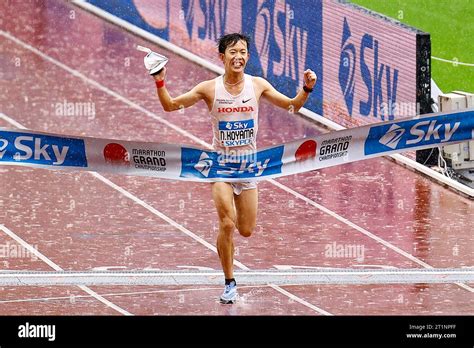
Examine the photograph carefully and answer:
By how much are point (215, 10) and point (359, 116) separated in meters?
3.82

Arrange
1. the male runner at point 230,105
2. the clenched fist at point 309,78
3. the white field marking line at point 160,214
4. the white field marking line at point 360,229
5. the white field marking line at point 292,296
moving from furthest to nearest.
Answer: the white field marking line at point 160,214, the white field marking line at point 360,229, the white field marking line at point 292,296, the male runner at point 230,105, the clenched fist at point 309,78

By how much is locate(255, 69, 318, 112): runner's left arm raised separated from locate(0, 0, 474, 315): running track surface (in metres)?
1.73

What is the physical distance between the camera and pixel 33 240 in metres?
17.4

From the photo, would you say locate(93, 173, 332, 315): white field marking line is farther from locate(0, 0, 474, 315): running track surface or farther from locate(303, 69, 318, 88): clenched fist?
locate(303, 69, 318, 88): clenched fist

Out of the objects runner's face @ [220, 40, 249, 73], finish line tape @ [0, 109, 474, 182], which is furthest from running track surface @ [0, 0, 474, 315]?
runner's face @ [220, 40, 249, 73]

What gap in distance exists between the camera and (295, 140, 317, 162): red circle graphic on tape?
47.4 feet

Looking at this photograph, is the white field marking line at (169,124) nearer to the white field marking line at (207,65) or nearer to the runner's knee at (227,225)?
the white field marking line at (207,65)

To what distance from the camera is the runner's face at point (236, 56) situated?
13.6 metres

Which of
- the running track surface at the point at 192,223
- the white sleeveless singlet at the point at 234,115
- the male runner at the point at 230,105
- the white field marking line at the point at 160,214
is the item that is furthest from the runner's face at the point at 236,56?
the white field marking line at the point at 160,214

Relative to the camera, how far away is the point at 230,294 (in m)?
14.4

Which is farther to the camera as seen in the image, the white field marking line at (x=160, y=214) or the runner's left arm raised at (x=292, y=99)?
the white field marking line at (x=160, y=214)
